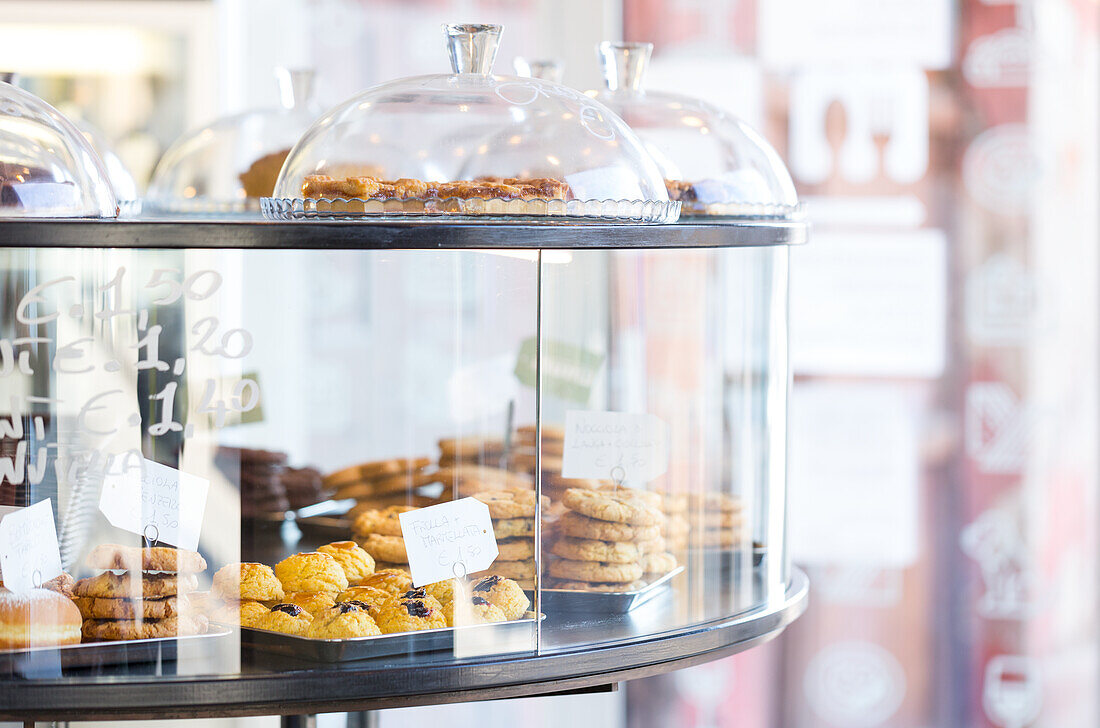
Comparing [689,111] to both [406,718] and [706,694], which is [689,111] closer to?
[406,718]

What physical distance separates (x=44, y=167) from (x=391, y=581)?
521 millimetres

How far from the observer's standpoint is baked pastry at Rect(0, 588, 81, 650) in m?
1.06

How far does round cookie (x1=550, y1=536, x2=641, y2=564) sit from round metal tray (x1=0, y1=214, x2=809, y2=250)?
0.97 feet

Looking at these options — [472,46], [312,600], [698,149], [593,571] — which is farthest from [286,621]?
[698,149]

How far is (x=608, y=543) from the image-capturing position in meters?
1.24

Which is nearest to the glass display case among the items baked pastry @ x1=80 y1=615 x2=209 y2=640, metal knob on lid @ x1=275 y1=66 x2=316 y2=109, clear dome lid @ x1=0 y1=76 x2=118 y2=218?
baked pastry @ x1=80 y1=615 x2=209 y2=640

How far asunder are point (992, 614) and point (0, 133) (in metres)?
2.41

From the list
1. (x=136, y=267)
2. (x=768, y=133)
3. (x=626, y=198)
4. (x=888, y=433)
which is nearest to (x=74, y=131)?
(x=136, y=267)

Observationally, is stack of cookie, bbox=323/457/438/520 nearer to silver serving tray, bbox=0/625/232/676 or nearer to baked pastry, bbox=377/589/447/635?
baked pastry, bbox=377/589/447/635

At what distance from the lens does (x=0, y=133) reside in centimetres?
118

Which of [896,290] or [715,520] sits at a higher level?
[896,290]

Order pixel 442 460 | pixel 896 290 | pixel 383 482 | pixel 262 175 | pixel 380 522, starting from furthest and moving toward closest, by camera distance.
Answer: pixel 896 290 < pixel 262 175 < pixel 383 482 < pixel 442 460 < pixel 380 522

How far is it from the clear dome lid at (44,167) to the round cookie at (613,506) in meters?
0.55

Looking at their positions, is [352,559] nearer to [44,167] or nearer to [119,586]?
[119,586]
